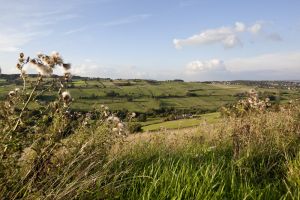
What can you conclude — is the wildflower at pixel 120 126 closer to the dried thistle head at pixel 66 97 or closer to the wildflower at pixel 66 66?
the dried thistle head at pixel 66 97

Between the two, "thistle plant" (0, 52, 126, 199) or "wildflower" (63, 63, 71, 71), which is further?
"wildflower" (63, 63, 71, 71)

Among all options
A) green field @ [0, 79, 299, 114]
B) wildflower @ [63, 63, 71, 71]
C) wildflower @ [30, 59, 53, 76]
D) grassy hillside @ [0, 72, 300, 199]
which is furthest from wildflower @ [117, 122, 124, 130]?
green field @ [0, 79, 299, 114]

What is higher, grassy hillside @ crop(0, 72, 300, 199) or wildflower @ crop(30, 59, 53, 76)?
wildflower @ crop(30, 59, 53, 76)

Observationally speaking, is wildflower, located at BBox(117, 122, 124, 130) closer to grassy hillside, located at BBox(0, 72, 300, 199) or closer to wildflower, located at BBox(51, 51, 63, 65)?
grassy hillside, located at BBox(0, 72, 300, 199)

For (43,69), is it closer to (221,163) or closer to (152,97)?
(221,163)

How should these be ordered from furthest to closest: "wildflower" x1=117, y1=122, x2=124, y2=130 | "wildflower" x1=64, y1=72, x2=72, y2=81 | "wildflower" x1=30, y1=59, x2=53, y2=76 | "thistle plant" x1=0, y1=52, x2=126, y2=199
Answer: "wildflower" x1=117, y1=122, x2=124, y2=130, "wildflower" x1=64, y1=72, x2=72, y2=81, "wildflower" x1=30, y1=59, x2=53, y2=76, "thistle plant" x1=0, y1=52, x2=126, y2=199

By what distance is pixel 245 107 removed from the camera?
8375 mm

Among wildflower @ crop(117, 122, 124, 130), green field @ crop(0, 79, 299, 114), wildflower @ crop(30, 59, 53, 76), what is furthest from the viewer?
green field @ crop(0, 79, 299, 114)

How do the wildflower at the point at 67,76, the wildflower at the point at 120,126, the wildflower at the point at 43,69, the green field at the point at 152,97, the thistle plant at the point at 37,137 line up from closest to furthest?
the thistle plant at the point at 37,137 < the wildflower at the point at 43,69 < the wildflower at the point at 67,76 < the wildflower at the point at 120,126 < the green field at the point at 152,97

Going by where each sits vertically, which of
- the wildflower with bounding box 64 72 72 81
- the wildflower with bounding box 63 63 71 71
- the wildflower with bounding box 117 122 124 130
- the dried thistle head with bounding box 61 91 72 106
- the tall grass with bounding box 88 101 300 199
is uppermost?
the wildflower with bounding box 63 63 71 71

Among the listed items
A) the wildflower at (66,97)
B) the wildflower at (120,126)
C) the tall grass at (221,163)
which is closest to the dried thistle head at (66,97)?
the wildflower at (66,97)

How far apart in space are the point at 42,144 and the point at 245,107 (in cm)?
488

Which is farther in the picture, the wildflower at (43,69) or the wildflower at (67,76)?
the wildflower at (67,76)

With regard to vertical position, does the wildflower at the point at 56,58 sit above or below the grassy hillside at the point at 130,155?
above
